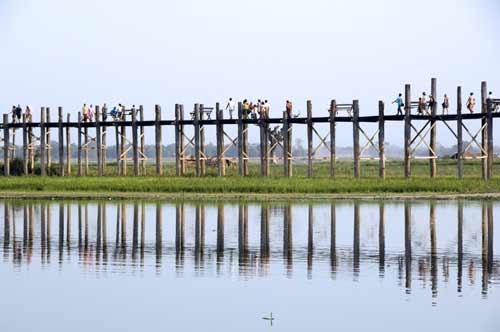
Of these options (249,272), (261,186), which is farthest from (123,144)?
(249,272)

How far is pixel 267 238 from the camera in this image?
1096 inches

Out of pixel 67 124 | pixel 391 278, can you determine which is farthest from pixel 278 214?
pixel 67 124

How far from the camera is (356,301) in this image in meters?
18.8

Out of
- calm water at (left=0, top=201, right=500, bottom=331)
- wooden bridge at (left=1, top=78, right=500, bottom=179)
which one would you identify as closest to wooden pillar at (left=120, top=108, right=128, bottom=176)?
wooden bridge at (left=1, top=78, right=500, bottom=179)

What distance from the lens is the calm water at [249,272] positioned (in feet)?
57.8

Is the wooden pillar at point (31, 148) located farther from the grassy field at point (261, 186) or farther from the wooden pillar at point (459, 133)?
the wooden pillar at point (459, 133)

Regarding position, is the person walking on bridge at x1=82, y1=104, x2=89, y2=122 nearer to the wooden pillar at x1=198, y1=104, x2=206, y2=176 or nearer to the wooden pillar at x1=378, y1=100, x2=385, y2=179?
the wooden pillar at x1=198, y1=104, x2=206, y2=176

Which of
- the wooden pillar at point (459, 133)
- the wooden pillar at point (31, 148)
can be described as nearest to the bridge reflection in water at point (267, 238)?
the wooden pillar at point (459, 133)

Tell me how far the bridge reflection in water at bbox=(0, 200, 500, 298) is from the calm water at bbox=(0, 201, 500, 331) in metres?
0.04

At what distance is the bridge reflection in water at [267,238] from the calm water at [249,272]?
4cm

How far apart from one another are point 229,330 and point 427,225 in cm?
1544

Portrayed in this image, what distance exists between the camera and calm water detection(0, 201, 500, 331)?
1762 centimetres

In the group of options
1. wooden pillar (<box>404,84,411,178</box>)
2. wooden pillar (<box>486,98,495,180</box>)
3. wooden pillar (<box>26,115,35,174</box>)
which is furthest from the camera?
wooden pillar (<box>26,115,35,174</box>)

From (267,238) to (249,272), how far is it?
5.94m
